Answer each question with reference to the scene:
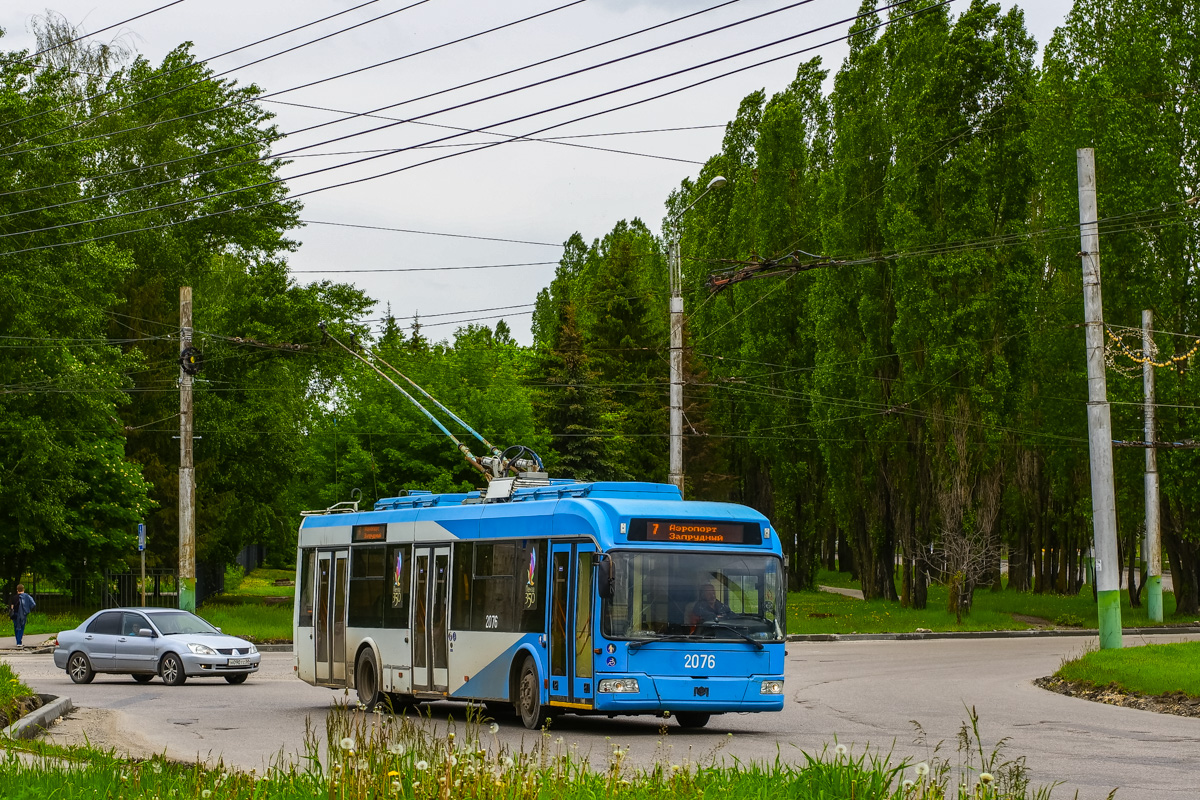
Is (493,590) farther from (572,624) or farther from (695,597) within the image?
(695,597)

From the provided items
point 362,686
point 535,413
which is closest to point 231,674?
point 362,686

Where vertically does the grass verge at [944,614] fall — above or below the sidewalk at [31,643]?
above

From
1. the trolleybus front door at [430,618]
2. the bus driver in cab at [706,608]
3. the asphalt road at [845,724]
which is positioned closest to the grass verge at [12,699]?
the asphalt road at [845,724]

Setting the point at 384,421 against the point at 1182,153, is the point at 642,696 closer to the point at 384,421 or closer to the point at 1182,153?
the point at 384,421

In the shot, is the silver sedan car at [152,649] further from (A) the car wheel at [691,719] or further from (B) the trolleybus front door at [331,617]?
(A) the car wheel at [691,719]

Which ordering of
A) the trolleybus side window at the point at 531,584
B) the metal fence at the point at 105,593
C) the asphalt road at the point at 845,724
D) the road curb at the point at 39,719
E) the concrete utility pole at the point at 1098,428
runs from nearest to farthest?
the asphalt road at the point at 845,724
the road curb at the point at 39,719
the trolleybus side window at the point at 531,584
the concrete utility pole at the point at 1098,428
the metal fence at the point at 105,593

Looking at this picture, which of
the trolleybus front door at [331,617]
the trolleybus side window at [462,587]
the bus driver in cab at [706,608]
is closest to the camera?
the bus driver in cab at [706,608]

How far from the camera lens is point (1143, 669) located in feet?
72.3

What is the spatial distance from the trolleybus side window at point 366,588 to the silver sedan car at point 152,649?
5646 millimetres

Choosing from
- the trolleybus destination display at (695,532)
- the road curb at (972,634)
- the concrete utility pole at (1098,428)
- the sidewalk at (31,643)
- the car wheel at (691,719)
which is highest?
the concrete utility pole at (1098,428)

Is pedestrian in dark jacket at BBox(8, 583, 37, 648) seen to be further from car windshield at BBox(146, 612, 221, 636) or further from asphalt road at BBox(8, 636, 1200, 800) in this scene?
car windshield at BBox(146, 612, 221, 636)

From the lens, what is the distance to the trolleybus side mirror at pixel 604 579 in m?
15.7

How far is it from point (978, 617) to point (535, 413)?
60.3 ft

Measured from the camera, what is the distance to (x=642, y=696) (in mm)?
15727
